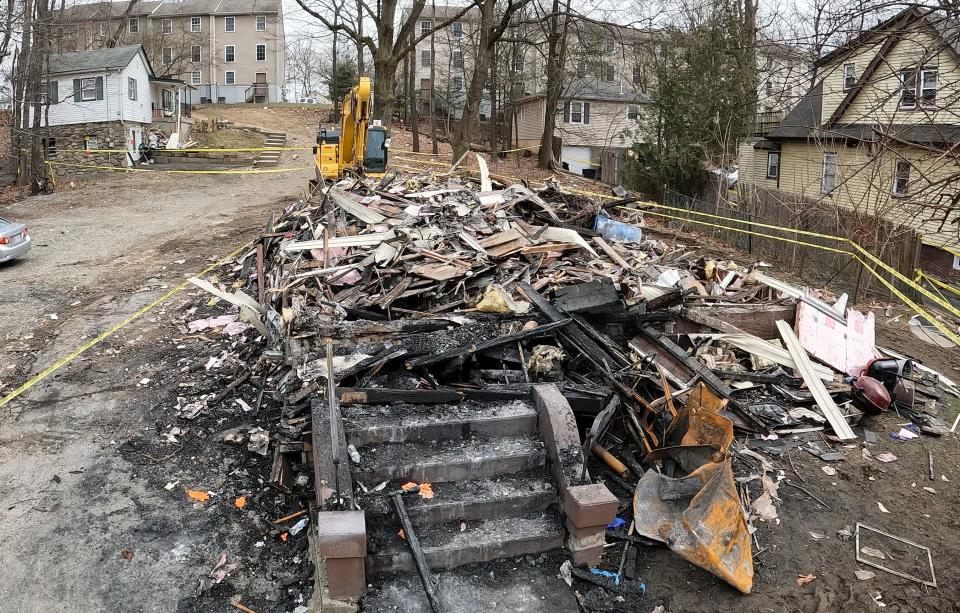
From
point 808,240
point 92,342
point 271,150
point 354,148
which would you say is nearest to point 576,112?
point 271,150

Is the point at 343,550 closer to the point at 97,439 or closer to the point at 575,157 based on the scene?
the point at 97,439

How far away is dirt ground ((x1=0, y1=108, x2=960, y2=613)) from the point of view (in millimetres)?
5332

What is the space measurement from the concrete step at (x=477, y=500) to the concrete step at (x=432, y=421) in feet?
1.55

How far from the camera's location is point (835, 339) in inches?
356

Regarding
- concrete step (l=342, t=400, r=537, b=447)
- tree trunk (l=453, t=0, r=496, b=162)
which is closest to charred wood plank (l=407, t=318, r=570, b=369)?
concrete step (l=342, t=400, r=537, b=447)

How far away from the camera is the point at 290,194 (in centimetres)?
2303

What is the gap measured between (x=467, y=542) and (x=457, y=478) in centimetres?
61

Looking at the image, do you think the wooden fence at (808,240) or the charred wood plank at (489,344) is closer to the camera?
the charred wood plank at (489,344)

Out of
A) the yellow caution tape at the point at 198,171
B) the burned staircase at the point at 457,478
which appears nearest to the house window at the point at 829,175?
the burned staircase at the point at 457,478

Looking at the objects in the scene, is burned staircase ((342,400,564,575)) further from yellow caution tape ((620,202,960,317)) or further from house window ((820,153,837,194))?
yellow caution tape ((620,202,960,317))

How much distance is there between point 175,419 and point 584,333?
485 centimetres

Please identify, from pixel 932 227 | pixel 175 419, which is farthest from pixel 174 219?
pixel 932 227

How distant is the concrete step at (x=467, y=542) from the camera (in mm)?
5359

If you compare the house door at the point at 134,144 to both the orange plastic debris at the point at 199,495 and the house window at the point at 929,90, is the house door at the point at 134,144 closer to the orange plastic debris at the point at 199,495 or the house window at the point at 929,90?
the orange plastic debris at the point at 199,495
